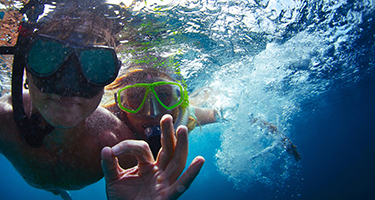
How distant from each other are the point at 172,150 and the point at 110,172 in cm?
81

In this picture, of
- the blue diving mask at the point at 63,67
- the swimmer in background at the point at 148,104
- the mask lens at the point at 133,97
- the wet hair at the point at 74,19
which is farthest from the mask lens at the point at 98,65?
the mask lens at the point at 133,97

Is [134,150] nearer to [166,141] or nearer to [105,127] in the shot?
[166,141]

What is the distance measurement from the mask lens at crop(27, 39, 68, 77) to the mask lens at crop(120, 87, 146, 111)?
2.27 meters

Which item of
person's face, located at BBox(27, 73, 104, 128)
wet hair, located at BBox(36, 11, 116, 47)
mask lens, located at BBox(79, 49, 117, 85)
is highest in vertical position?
wet hair, located at BBox(36, 11, 116, 47)

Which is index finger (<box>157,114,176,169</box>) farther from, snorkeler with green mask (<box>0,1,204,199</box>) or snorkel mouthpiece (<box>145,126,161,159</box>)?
snorkel mouthpiece (<box>145,126,161,159</box>)

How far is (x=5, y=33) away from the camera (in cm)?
393

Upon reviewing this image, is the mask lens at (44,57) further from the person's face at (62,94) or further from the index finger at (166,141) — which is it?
the index finger at (166,141)

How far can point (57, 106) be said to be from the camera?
214 cm

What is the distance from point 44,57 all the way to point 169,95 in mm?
2801

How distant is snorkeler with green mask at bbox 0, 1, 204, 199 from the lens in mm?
1988

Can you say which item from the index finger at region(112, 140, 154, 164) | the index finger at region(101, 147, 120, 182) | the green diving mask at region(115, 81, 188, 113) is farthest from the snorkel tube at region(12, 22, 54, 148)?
the green diving mask at region(115, 81, 188, 113)

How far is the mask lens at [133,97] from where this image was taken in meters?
4.27

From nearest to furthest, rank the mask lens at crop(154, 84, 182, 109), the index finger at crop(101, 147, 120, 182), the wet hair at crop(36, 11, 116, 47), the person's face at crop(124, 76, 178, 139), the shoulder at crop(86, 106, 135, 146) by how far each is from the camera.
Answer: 1. the index finger at crop(101, 147, 120, 182)
2. the wet hair at crop(36, 11, 116, 47)
3. the shoulder at crop(86, 106, 135, 146)
4. the person's face at crop(124, 76, 178, 139)
5. the mask lens at crop(154, 84, 182, 109)

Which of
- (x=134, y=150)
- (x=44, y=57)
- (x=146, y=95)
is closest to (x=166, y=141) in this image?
(x=134, y=150)
